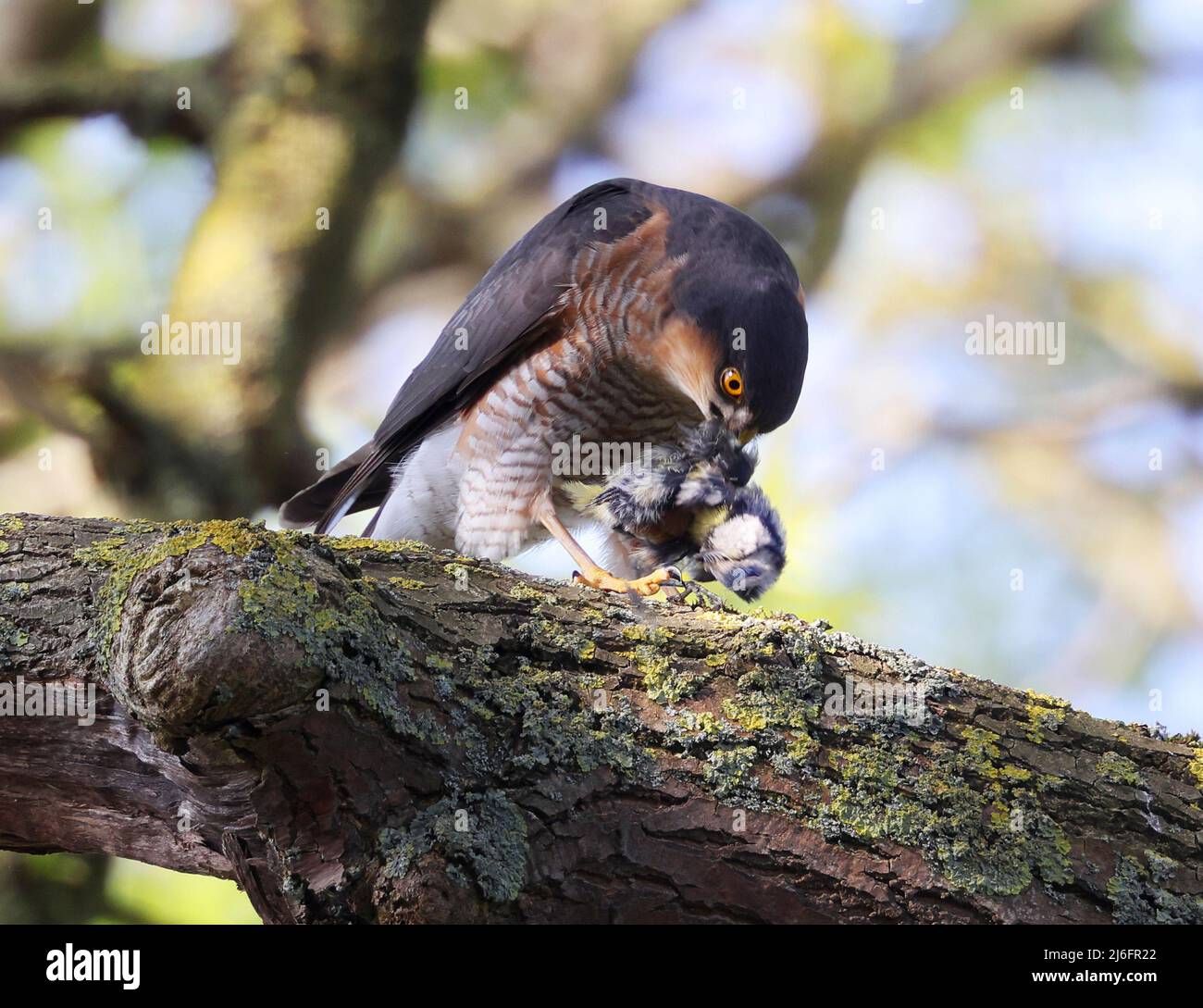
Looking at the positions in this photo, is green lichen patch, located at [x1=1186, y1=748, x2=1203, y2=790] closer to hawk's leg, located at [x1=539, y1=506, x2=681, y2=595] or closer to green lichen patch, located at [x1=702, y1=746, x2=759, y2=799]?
green lichen patch, located at [x1=702, y1=746, x2=759, y2=799]

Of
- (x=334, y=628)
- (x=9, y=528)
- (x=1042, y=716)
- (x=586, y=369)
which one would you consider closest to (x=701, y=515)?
(x=586, y=369)

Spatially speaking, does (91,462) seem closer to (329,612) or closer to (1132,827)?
(329,612)

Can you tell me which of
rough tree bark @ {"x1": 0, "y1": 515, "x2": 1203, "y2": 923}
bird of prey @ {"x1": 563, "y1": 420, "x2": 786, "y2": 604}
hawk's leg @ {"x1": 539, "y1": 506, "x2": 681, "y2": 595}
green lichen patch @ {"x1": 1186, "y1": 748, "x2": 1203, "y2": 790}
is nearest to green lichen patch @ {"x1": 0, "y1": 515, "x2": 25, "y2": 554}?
rough tree bark @ {"x1": 0, "y1": 515, "x2": 1203, "y2": 923}

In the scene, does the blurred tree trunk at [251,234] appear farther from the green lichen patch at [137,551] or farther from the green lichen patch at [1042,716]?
the green lichen patch at [1042,716]

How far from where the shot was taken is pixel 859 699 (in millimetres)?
3197

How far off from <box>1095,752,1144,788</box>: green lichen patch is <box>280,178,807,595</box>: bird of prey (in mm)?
2122

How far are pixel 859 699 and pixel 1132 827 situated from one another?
781mm

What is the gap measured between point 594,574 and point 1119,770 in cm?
208

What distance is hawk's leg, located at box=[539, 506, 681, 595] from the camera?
4.21m

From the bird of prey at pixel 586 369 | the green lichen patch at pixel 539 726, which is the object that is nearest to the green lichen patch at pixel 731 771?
the green lichen patch at pixel 539 726

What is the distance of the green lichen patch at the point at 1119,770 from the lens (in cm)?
313

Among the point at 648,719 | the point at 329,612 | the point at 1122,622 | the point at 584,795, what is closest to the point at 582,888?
the point at 584,795

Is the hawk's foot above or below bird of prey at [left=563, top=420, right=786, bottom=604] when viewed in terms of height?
below
